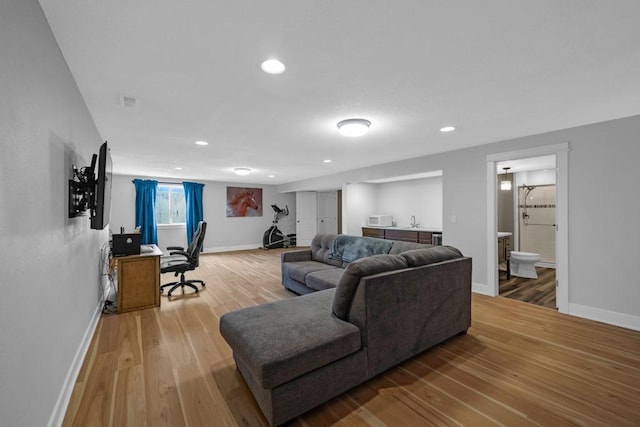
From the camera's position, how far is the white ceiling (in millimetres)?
1344

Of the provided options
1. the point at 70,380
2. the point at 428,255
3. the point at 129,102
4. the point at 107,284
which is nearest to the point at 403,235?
the point at 428,255

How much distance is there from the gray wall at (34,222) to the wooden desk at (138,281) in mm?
1386

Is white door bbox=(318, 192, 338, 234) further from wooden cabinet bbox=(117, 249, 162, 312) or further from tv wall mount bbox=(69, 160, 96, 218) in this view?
tv wall mount bbox=(69, 160, 96, 218)

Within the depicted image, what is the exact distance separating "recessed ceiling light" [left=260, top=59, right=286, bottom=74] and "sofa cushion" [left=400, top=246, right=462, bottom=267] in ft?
5.74

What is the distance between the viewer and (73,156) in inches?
84.4

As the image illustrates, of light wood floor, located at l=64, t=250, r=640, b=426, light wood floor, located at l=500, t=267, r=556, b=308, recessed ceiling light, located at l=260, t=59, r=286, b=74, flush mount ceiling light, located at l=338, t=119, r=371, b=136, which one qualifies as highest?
recessed ceiling light, located at l=260, t=59, r=286, b=74

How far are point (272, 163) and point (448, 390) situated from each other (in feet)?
14.9

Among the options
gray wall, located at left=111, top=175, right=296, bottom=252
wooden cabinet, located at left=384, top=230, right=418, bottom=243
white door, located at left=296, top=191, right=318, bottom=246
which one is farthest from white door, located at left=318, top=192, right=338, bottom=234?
wooden cabinet, located at left=384, top=230, right=418, bottom=243

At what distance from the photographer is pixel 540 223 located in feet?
19.1

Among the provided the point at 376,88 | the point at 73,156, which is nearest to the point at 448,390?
the point at 376,88

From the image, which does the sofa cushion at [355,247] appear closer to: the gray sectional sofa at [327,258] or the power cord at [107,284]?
the gray sectional sofa at [327,258]

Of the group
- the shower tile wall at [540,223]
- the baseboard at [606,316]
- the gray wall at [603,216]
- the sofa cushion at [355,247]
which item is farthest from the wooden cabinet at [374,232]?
the baseboard at [606,316]

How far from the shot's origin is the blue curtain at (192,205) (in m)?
7.56

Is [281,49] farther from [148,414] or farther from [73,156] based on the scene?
[148,414]
